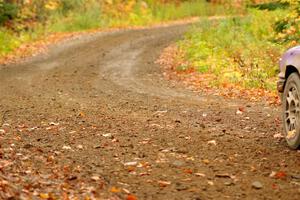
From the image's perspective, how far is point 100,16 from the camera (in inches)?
1145

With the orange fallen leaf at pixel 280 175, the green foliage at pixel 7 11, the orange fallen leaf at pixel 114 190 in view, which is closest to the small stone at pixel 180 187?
the orange fallen leaf at pixel 114 190

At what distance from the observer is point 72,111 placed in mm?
10461

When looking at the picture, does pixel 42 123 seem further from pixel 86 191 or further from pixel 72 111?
pixel 86 191

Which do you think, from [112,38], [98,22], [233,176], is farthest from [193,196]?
[98,22]

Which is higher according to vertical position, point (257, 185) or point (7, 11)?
point (257, 185)

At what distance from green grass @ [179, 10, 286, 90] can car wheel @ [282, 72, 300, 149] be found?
213 inches

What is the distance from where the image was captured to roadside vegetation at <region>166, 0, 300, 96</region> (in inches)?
555

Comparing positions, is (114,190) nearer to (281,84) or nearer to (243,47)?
(281,84)

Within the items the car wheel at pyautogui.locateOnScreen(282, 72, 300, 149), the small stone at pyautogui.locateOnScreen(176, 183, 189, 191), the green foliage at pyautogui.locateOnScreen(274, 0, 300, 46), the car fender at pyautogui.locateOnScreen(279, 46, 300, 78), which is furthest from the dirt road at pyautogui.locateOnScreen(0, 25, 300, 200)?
the green foliage at pyautogui.locateOnScreen(274, 0, 300, 46)

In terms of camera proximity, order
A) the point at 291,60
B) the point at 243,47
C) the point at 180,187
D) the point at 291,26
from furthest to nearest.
Answer: the point at 243,47
the point at 291,26
the point at 291,60
the point at 180,187

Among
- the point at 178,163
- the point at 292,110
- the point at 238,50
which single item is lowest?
the point at 238,50

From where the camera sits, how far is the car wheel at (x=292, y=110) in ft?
22.8

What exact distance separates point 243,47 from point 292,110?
11.1 metres

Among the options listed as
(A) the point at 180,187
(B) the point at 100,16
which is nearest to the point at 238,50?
(A) the point at 180,187
